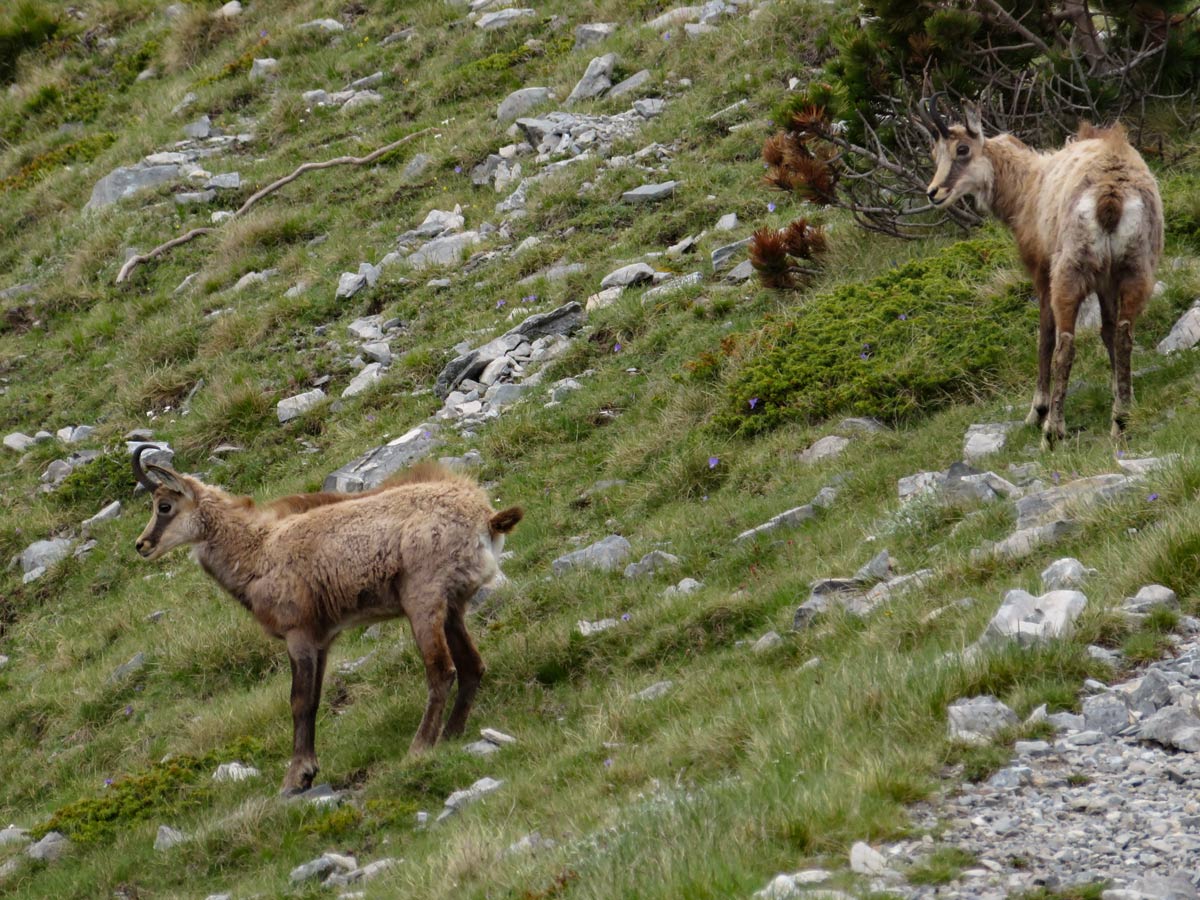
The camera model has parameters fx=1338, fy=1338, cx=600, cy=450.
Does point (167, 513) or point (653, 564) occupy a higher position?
point (167, 513)

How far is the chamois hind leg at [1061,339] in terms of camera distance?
28.7ft

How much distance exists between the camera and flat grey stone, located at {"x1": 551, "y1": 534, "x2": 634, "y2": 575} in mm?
9805

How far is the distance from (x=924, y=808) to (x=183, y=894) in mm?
4618

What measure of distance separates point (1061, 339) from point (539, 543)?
4.30 meters

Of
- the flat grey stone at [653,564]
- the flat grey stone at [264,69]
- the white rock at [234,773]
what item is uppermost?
the flat grey stone at [264,69]

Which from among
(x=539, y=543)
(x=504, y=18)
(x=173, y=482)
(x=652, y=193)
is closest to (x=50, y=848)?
(x=173, y=482)

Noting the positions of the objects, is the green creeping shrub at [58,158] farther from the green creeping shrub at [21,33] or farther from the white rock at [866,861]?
the white rock at [866,861]

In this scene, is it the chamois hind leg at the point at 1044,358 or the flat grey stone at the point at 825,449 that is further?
the flat grey stone at the point at 825,449

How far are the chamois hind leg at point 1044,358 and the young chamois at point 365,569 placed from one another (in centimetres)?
375

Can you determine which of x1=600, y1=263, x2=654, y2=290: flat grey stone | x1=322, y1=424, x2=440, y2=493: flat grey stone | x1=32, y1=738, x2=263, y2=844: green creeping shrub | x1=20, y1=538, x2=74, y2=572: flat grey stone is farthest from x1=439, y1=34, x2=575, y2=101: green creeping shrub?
x1=32, y1=738, x2=263, y2=844: green creeping shrub

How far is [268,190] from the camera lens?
19.8 meters

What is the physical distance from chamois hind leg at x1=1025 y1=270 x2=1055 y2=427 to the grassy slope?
241 millimetres

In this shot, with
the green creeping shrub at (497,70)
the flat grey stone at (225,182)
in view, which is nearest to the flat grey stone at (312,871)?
the flat grey stone at (225,182)

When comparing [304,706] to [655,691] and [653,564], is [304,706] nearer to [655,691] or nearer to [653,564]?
[655,691]
